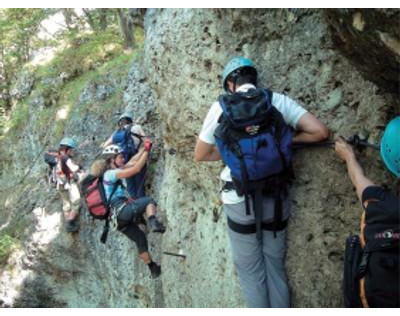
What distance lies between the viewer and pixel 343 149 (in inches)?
173

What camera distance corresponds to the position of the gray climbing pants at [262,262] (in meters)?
4.62

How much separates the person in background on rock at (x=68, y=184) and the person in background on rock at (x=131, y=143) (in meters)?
1.75

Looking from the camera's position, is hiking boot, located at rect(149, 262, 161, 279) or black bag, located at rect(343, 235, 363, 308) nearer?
black bag, located at rect(343, 235, 363, 308)

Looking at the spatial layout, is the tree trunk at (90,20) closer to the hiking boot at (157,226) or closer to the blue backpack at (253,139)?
the hiking boot at (157,226)

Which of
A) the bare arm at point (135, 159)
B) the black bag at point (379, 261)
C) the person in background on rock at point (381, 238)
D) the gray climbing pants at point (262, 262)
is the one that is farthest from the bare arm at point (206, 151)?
the bare arm at point (135, 159)

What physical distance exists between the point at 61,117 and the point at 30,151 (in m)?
3.09

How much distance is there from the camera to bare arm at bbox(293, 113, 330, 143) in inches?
173

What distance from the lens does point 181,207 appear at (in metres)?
7.23

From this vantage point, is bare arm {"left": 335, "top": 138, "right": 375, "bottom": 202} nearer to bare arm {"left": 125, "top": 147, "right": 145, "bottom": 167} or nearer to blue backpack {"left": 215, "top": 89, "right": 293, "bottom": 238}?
blue backpack {"left": 215, "top": 89, "right": 293, "bottom": 238}

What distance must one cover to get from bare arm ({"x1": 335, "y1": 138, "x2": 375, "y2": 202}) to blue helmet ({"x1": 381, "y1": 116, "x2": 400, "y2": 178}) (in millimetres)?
229

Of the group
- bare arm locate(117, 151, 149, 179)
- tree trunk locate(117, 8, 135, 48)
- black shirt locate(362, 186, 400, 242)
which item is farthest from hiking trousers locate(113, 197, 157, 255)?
tree trunk locate(117, 8, 135, 48)

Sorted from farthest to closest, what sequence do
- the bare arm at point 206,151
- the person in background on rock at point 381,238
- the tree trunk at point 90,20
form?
the tree trunk at point 90,20 < the bare arm at point 206,151 < the person in background on rock at point 381,238
